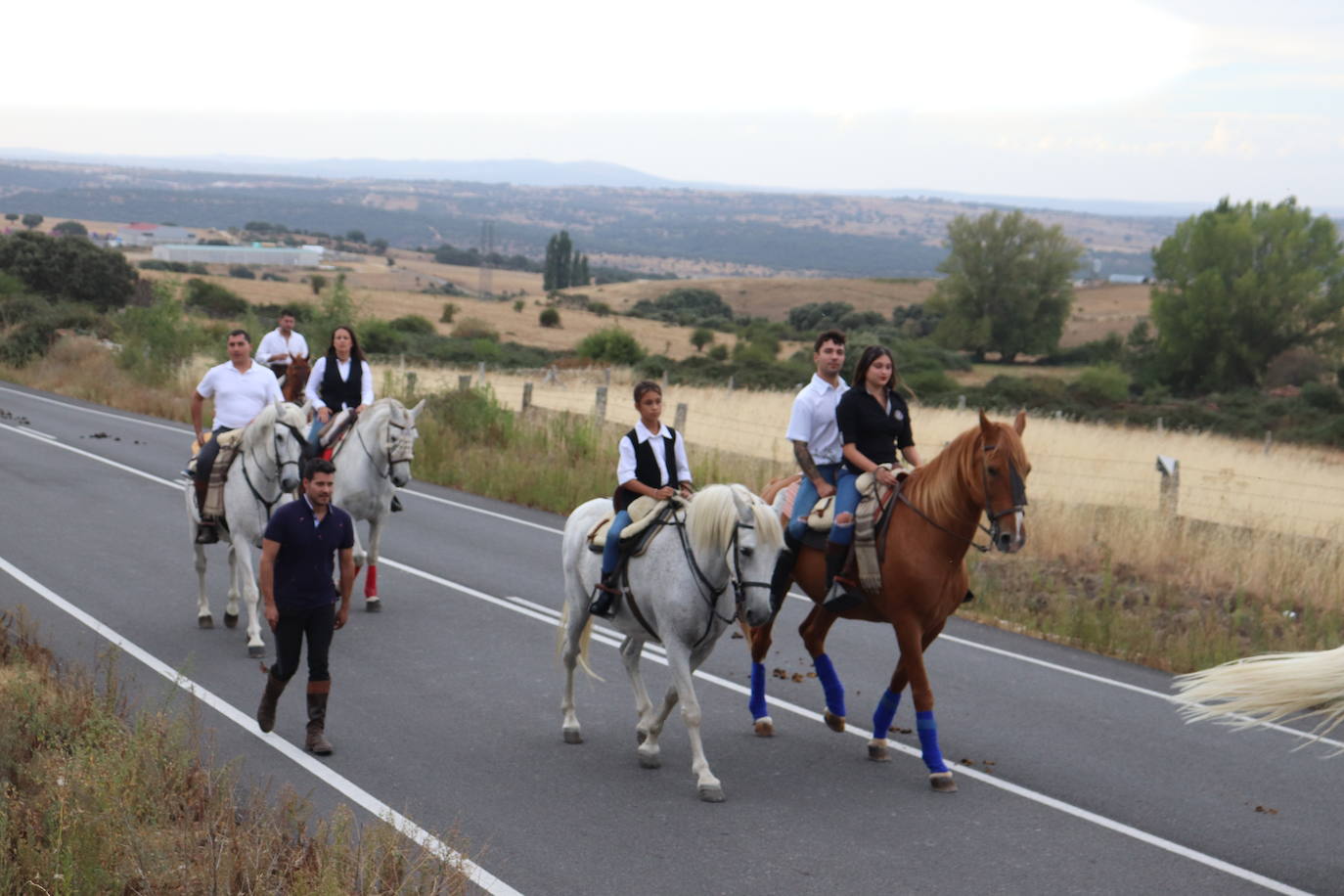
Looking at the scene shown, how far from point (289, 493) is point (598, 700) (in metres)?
3.39

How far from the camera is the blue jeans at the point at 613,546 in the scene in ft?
29.9

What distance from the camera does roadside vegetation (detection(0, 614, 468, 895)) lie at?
643cm

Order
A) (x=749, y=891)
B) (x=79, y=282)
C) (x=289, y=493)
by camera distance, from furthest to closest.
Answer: (x=79, y=282)
(x=289, y=493)
(x=749, y=891)

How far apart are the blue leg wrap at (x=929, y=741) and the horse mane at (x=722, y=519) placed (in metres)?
1.49

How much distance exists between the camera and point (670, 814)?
27.3 ft

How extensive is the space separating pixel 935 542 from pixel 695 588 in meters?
1.65

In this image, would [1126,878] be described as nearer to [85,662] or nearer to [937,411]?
[85,662]

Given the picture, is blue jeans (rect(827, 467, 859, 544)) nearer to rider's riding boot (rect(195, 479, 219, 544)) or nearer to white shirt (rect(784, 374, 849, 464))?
white shirt (rect(784, 374, 849, 464))

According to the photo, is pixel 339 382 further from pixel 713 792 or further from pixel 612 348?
pixel 612 348

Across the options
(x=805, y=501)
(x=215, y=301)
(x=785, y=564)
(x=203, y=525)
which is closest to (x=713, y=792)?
(x=785, y=564)

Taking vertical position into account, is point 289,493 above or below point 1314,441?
above

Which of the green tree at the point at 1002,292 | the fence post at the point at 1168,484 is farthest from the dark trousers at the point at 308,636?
the green tree at the point at 1002,292

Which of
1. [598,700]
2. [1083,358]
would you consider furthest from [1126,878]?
[1083,358]

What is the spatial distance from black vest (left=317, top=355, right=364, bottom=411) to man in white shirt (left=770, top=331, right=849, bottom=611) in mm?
6466
